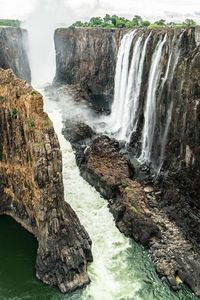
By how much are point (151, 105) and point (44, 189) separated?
18.5 metres

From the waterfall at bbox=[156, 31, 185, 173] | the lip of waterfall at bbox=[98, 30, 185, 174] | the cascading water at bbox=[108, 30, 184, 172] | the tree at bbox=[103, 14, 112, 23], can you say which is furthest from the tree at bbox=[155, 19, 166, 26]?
the waterfall at bbox=[156, 31, 185, 173]

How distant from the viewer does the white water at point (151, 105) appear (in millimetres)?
31656

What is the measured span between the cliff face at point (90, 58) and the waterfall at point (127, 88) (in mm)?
9388

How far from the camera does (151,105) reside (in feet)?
107

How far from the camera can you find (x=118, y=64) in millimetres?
45844

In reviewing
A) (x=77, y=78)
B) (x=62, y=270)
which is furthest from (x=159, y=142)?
(x=77, y=78)

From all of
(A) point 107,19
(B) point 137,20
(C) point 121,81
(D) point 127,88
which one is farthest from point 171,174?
(A) point 107,19

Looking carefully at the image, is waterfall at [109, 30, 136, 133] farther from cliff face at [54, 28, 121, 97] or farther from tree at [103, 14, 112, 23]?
tree at [103, 14, 112, 23]

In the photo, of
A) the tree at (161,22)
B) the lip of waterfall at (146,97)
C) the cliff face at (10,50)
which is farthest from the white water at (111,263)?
the tree at (161,22)

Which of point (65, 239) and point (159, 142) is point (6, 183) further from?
point (159, 142)

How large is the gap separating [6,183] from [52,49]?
73.2 m

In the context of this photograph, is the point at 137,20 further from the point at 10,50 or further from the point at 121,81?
the point at 10,50

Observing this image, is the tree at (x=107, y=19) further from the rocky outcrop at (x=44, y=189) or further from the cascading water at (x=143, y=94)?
the rocky outcrop at (x=44, y=189)

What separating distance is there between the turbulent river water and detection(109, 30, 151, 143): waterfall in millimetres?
16473
